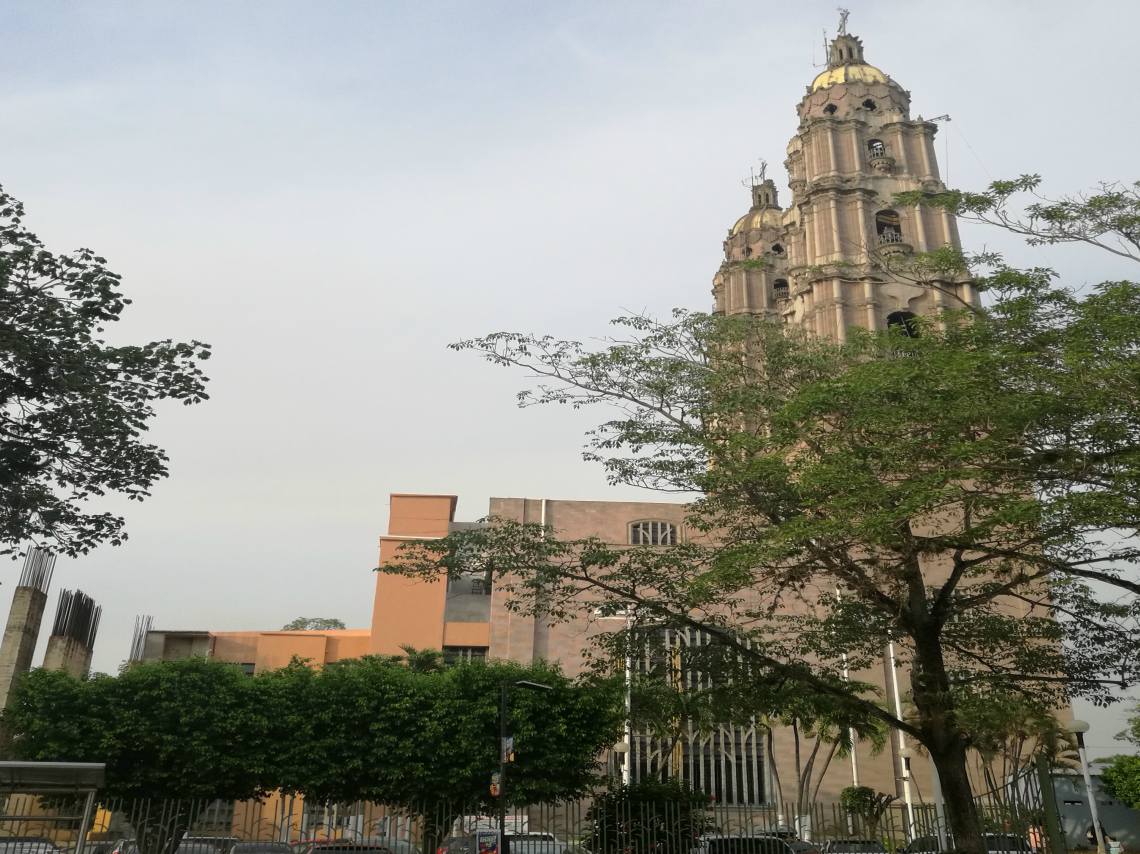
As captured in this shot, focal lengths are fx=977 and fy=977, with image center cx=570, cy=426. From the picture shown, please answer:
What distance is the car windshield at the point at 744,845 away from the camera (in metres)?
17.3

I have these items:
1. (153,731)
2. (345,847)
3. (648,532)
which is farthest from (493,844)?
(648,532)

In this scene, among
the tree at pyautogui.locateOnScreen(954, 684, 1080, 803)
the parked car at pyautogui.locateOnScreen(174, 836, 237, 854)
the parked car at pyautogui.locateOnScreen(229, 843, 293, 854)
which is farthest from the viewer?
the parked car at pyautogui.locateOnScreen(229, 843, 293, 854)

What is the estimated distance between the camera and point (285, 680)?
23.7 m

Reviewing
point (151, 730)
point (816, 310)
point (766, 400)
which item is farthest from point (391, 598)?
point (766, 400)

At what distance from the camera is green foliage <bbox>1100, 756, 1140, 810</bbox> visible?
126 ft

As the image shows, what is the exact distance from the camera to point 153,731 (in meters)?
22.3

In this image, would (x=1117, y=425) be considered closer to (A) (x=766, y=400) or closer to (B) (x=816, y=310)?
(A) (x=766, y=400)

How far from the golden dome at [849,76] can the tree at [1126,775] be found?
28868 mm

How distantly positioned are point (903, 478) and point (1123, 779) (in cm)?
3246

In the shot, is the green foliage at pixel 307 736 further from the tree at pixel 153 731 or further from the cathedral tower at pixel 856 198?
the cathedral tower at pixel 856 198

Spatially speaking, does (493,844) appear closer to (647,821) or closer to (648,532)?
(647,821)

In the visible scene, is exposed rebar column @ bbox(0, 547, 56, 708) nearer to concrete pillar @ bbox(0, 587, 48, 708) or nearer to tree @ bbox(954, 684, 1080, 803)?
concrete pillar @ bbox(0, 587, 48, 708)

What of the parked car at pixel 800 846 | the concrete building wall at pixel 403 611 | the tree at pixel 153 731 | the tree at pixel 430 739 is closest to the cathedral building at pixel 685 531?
the concrete building wall at pixel 403 611

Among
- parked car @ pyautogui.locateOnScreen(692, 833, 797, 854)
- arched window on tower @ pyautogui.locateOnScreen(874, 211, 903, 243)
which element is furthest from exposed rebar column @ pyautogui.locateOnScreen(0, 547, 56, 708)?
arched window on tower @ pyautogui.locateOnScreen(874, 211, 903, 243)
